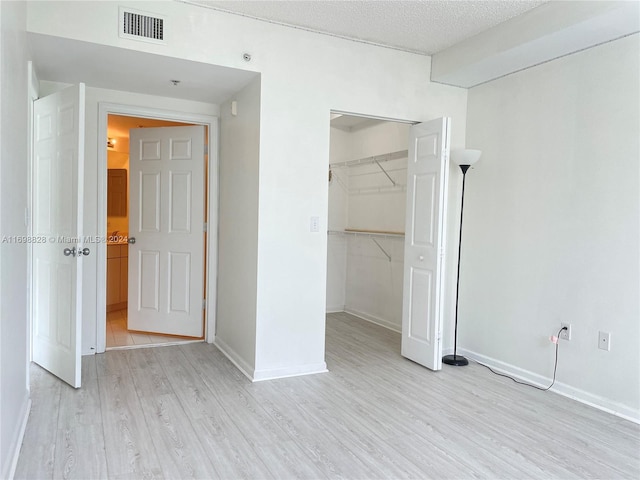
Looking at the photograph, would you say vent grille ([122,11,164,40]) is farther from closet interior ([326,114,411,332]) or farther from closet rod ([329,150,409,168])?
closet rod ([329,150,409,168])

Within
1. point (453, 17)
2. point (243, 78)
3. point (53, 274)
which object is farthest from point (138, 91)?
point (453, 17)

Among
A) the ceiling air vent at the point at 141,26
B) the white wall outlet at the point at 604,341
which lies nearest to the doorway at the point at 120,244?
the ceiling air vent at the point at 141,26

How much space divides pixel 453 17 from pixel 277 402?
9.09 feet

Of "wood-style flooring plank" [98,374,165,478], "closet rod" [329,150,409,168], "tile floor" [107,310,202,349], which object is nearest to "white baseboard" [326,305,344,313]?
"closet rod" [329,150,409,168]

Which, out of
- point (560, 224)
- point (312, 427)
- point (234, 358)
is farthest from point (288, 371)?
point (560, 224)

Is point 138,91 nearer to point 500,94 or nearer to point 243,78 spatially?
point 243,78

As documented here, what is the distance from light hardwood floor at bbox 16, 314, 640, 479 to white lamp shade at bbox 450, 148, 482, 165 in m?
1.66

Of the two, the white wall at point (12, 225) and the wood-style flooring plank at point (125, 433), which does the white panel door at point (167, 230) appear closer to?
the wood-style flooring plank at point (125, 433)

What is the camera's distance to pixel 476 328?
4008mm

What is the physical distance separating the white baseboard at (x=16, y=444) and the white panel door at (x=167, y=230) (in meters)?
1.78

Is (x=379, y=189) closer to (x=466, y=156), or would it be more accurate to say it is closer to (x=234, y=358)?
(x=466, y=156)

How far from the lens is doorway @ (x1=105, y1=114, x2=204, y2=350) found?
445cm

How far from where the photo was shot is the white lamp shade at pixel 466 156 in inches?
147

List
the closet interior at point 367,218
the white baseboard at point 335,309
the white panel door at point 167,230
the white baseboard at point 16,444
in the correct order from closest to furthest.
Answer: the white baseboard at point 16,444 → the white panel door at point 167,230 → the closet interior at point 367,218 → the white baseboard at point 335,309
